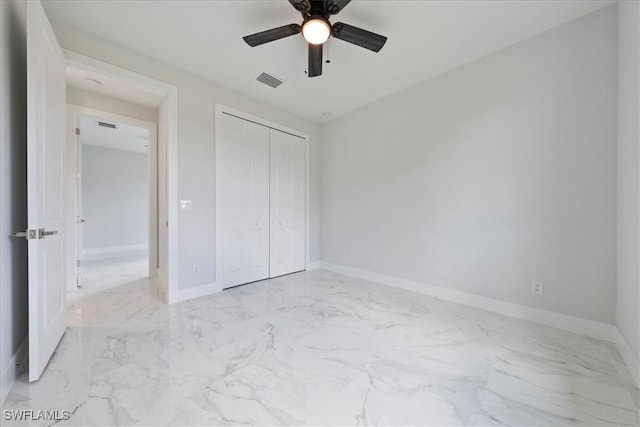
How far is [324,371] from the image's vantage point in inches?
68.0

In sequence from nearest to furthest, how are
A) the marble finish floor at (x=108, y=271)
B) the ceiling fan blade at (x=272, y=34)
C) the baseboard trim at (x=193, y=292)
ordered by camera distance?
the ceiling fan blade at (x=272, y=34), the baseboard trim at (x=193, y=292), the marble finish floor at (x=108, y=271)

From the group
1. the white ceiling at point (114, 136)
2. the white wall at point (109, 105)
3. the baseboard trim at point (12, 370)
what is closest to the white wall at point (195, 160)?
the white wall at point (109, 105)

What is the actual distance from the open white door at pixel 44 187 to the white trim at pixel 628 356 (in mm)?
3796

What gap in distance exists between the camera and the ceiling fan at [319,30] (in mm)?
1871

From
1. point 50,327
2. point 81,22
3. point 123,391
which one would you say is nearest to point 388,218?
point 123,391

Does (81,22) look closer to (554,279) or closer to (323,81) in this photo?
(323,81)

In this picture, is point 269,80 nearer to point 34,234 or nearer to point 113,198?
point 34,234

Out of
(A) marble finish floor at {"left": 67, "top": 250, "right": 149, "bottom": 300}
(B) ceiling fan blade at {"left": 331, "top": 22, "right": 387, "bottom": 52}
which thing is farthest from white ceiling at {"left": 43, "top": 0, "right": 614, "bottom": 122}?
(A) marble finish floor at {"left": 67, "top": 250, "right": 149, "bottom": 300}

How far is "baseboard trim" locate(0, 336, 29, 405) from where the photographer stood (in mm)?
1455

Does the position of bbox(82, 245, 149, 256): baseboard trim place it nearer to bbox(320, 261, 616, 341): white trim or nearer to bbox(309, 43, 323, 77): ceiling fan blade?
bbox(320, 261, 616, 341): white trim

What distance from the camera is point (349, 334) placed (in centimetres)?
225

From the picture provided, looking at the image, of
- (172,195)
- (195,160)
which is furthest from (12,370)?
(195,160)

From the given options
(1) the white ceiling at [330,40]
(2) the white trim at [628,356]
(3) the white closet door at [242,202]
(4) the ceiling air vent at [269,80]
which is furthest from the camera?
(3) the white closet door at [242,202]

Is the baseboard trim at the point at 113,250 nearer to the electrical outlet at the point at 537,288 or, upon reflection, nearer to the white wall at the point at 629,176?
the electrical outlet at the point at 537,288
